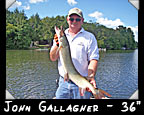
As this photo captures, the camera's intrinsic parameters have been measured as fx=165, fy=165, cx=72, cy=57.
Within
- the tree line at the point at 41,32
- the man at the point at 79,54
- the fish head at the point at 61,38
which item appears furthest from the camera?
the tree line at the point at 41,32

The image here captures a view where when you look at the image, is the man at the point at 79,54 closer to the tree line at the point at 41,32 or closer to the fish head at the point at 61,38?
the fish head at the point at 61,38

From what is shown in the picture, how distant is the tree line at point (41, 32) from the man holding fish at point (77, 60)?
A: 1112 inches

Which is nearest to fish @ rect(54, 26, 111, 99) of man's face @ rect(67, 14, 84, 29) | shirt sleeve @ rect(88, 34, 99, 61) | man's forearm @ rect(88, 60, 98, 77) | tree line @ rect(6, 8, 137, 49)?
man's forearm @ rect(88, 60, 98, 77)

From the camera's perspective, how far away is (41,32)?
193ft

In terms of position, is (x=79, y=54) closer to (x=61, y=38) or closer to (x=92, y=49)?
(x=92, y=49)

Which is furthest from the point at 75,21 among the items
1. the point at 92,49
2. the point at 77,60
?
the point at 77,60

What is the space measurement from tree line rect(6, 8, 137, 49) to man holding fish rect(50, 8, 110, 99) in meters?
28.2

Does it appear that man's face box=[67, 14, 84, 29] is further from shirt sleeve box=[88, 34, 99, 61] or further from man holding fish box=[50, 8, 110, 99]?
shirt sleeve box=[88, 34, 99, 61]

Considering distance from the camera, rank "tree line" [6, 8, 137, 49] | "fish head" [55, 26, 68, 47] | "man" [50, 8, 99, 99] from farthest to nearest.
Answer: "tree line" [6, 8, 137, 49] < "man" [50, 8, 99, 99] < "fish head" [55, 26, 68, 47]

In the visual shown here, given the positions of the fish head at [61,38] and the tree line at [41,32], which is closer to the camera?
the fish head at [61,38]

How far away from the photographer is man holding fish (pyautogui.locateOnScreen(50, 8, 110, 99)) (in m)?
2.81

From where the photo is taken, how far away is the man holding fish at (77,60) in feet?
A: 9.21

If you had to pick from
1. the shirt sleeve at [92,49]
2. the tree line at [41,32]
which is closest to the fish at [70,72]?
the shirt sleeve at [92,49]
